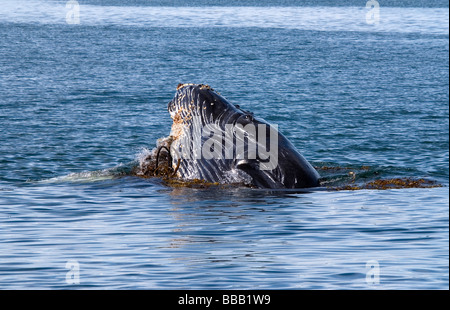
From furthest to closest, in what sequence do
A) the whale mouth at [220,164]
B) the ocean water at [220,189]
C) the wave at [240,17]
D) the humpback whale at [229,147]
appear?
1. the wave at [240,17]
2. the whale mouth at [220,164]
3. the humpback whale at [229,147]
4. the ocean water at [220,189]

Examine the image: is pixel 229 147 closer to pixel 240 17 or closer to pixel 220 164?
pixel 220 164

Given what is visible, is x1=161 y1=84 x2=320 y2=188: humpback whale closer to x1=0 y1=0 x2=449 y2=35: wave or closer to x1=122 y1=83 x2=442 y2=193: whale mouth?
x1=122 y1=83 x2=442 y2=193: whale mouth

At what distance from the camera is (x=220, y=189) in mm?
21969

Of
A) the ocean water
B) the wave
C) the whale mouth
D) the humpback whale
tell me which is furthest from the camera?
the wave

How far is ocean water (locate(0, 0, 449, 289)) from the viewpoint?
1576 cm

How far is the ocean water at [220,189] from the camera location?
15.8 metres

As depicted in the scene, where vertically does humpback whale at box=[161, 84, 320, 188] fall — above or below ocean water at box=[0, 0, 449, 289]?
above

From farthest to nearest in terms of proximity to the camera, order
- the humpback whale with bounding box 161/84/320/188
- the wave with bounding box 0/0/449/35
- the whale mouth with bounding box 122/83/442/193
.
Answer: the wave with bounding box 0/0/449/35 → the whale mouth with bounding box 122/83/442/193 → the humpback whale with bounding box 161/84/320/188

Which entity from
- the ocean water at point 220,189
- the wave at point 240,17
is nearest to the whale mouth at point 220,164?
the ocean water at point 220,189

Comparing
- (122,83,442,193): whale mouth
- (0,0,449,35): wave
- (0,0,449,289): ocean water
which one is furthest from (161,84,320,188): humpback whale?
(0,0,449,35): wave

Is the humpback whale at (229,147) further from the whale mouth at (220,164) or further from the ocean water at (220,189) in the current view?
the ocean water at (220,189)

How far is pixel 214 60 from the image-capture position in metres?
55.0

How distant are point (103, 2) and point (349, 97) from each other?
6851 centimetres

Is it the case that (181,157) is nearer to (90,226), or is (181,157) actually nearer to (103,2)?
(90,226)
